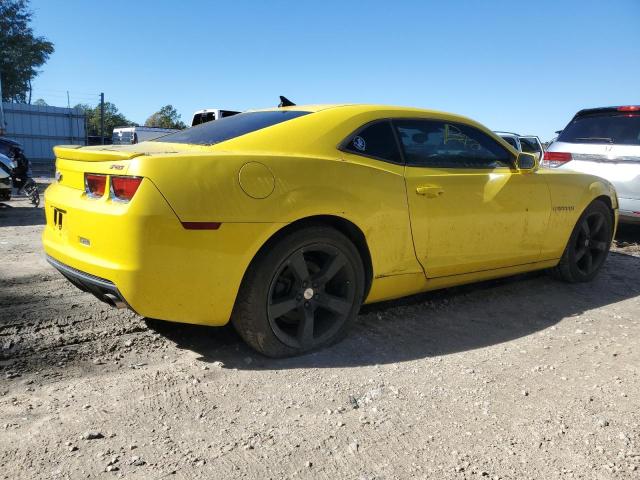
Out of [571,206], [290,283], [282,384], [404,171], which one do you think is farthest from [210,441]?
[571,206]

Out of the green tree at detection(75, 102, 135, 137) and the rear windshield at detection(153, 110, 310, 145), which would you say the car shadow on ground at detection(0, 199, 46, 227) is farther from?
the green tree at detection(75, 102, 135, 137)

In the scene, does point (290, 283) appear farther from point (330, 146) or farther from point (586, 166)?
point (586, 166)

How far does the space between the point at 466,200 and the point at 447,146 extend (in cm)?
43

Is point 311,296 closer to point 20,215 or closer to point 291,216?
point 291,216

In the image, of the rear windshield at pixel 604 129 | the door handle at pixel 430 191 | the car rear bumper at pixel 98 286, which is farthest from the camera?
the rear windshield at pixel 604 129

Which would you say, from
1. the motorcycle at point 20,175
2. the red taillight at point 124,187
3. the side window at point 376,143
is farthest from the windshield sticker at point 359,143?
the motorcycle at point 20,175

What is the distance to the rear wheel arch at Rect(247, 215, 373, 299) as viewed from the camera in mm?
2957

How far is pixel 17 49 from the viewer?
117 ft

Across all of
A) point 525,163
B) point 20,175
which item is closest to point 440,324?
point 525,163

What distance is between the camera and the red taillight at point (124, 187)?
8.65 ft

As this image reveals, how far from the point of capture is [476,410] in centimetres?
264

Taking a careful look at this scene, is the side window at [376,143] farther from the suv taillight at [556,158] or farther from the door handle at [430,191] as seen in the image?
the suv taillight at [556,158]

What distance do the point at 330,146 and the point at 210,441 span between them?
177 centimetres

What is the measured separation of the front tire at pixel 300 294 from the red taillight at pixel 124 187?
28.2 inches
